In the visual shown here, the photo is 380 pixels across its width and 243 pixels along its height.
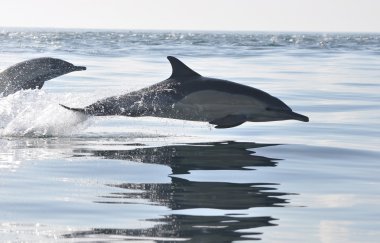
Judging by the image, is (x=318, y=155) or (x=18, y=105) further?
(x=18, y=105)

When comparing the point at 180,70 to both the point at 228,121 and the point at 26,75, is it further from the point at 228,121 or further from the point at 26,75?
the point at 26,75

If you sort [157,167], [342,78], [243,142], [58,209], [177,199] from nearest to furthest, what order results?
[58,209], [177,199], [157,167], [243,142], [342,78]

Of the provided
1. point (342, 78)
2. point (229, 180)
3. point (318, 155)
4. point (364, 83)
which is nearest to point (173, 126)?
point (318, 155)

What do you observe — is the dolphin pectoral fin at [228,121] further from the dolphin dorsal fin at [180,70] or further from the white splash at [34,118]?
the white splash at [34,118]

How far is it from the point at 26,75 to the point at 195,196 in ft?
20.4

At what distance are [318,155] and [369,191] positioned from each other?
2330mm

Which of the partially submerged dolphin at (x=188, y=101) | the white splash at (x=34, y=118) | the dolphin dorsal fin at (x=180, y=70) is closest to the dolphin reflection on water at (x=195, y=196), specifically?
the partially submerged dolphin at (x=188, y=101)

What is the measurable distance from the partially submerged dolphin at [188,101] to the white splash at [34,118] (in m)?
0.76

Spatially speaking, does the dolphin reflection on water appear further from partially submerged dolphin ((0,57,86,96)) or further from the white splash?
partially submerged dolphin ((0,57,86,96))

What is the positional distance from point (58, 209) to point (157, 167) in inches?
93.6

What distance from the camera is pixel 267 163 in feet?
31.8

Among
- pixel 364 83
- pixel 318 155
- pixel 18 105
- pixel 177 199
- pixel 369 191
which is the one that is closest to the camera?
pixel 177 199

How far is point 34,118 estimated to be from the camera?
1248 centimetres

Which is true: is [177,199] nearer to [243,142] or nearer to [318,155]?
[318,155]
